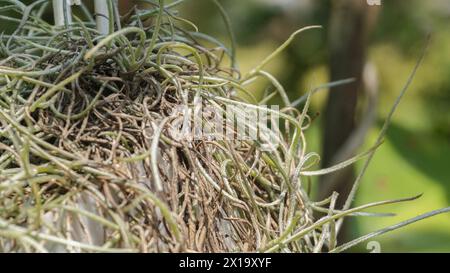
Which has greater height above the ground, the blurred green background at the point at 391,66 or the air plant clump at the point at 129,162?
the blurred green background at the point at 391,66

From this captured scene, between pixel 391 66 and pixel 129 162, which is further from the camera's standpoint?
pixel 391 66

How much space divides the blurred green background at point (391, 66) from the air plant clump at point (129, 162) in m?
1.20

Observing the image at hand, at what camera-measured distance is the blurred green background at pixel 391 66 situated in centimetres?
195

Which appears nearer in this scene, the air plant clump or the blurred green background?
the air plant clump

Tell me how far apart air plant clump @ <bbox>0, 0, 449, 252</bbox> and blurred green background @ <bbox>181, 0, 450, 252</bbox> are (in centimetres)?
120

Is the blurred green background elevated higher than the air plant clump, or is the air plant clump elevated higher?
the blurred green background

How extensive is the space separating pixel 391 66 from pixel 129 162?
5.54 ft

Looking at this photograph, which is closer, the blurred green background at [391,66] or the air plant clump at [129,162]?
the air plant clump at [129,162]

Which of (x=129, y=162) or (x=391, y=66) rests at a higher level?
(x=391, y=66)

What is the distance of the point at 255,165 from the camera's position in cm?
70

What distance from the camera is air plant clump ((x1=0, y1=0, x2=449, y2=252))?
55 centimetres

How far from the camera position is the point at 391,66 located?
84.7 inches
